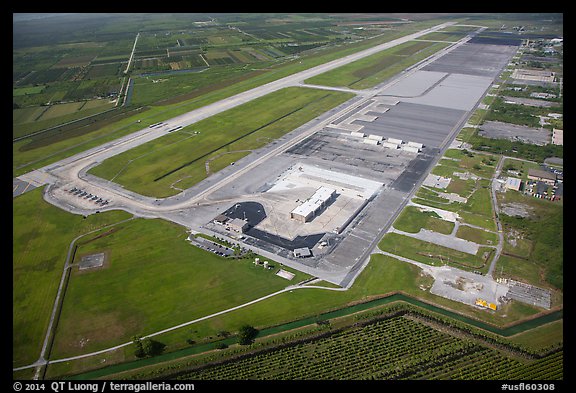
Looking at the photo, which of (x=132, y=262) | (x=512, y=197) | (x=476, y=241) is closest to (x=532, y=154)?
(x=512, y=197)

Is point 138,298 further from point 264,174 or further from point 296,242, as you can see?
point 264,174

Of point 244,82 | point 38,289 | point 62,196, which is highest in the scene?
point 244,82

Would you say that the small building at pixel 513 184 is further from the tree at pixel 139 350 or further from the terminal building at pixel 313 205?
the tree at pixel 139 350

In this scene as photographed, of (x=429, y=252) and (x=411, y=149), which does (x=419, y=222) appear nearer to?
(x=429, y=252)

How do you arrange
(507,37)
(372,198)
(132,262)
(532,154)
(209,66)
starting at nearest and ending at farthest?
(132,262) < (372,198) < (532,154) < (209,66) < (507,37)

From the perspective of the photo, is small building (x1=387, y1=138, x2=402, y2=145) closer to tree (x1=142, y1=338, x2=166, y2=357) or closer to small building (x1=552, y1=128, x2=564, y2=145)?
small building (x1=552, y1=128, x2=564, y2=145)
